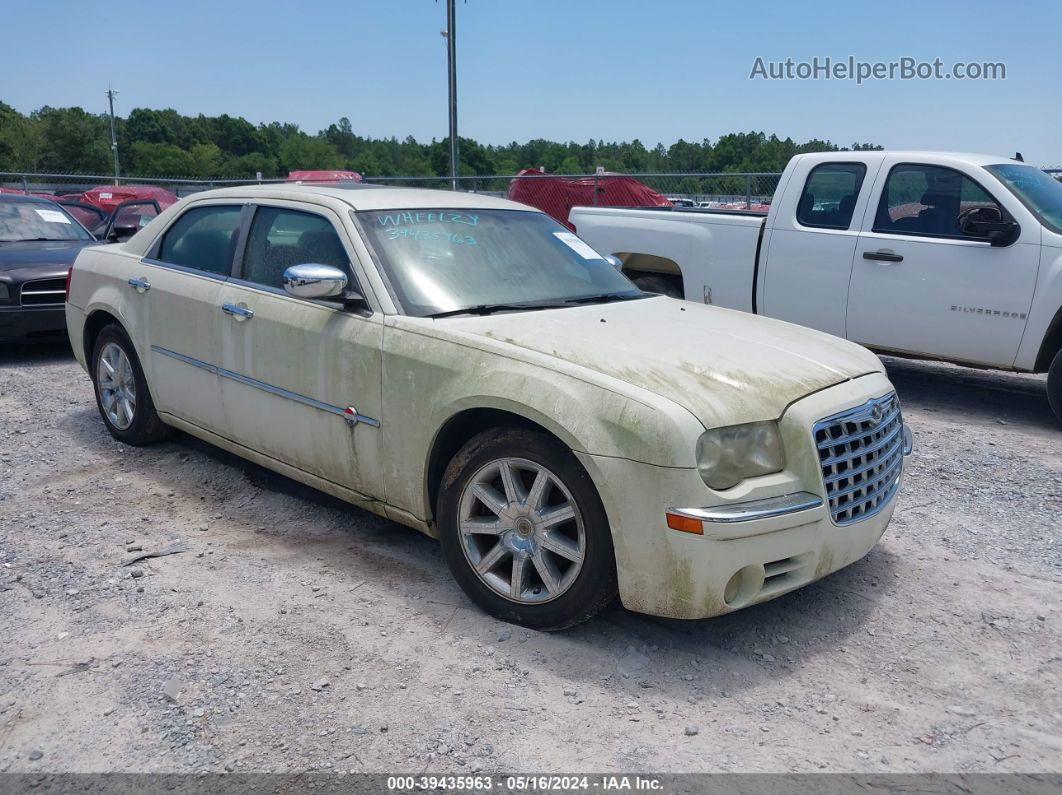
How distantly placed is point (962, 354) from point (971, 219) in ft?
3.29

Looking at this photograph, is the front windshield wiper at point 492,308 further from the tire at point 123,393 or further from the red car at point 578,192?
the red car at point 578,192

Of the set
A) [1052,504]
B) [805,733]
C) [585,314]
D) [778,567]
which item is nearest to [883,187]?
[1052,504]

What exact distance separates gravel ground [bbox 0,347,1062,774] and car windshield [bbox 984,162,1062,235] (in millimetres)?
2736

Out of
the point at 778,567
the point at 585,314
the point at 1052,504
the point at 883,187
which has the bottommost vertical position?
the point at 1052,504

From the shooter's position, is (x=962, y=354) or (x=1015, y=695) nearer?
(x=1015, y=695)

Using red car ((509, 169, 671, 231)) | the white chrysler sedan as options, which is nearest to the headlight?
the white chrysler sedan

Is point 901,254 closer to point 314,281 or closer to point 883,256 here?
point 883,256

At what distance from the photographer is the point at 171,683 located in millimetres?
3303

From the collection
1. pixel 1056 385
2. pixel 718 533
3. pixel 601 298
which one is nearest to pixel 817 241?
pixel 1056 385

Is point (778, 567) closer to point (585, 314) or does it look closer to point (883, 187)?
point (585, 314)

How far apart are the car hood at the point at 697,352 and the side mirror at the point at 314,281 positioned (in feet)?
1.66

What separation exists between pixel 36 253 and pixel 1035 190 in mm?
8715

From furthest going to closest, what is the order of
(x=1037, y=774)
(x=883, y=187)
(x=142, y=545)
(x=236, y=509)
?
(x=883, y=187), (x=236, y=509), (x=142, y=545), (x=1037, y=774)

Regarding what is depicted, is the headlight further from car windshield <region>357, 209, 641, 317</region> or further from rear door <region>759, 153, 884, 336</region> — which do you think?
rear door <region>759, 153, 884, 336</region>
